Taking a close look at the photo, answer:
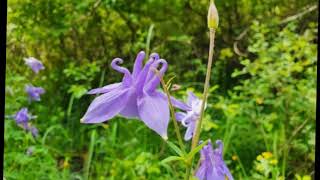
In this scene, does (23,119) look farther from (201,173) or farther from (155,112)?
(155,112)

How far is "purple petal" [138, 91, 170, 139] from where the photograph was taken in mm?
976

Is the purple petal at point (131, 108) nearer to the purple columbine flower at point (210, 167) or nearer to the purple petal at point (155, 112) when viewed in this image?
the purple petal at point (155, 112)

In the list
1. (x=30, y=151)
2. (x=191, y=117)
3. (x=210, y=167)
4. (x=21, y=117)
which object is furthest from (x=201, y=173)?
(x=21, y=117)

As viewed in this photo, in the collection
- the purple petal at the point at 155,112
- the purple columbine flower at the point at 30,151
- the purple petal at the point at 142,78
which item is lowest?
the purple columbine flower at the point at 30,151

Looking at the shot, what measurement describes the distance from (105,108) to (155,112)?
0.23ft

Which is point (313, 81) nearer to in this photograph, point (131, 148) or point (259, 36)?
point (259, 36)

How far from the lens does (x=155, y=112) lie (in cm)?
99

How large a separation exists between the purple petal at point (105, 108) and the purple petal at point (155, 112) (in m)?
0.03

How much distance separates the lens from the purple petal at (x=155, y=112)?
976 mm

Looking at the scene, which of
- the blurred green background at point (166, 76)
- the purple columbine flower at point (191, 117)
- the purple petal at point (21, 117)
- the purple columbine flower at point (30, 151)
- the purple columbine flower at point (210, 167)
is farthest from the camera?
the blurred green background at point (166, 76)

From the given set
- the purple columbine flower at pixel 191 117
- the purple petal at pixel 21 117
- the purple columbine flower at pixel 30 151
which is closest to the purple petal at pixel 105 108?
the purple columbine flower at pixel 191 117

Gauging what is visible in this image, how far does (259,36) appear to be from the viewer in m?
3.18

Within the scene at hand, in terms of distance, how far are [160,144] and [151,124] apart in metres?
2.13

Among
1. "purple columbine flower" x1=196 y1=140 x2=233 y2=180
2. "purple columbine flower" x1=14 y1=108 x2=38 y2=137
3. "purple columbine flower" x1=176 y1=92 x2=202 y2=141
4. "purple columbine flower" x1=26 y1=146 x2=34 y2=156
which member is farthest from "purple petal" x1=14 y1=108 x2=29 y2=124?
"purple columbine flower" x1=196 y1=140 x2=233 y2=180
